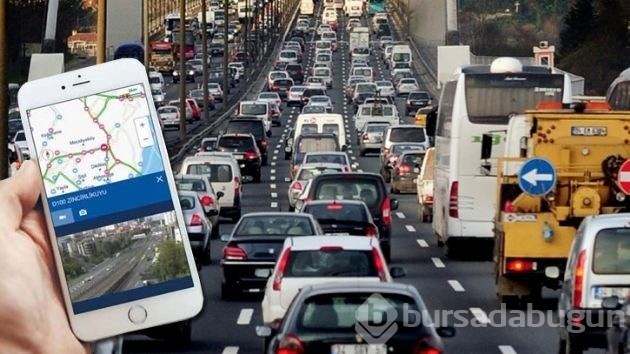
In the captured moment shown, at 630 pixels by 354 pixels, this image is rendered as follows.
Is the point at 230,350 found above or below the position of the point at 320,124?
above

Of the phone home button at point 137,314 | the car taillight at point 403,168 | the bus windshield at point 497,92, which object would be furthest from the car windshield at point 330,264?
the car taillight at point 403,168

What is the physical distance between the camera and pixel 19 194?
3625 millimetres

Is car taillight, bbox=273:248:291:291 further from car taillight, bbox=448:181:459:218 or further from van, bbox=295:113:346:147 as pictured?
van, bbox=295:113:346:147

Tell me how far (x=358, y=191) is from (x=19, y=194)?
3003cm

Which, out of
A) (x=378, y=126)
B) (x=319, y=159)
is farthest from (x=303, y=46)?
(x=319, y=159)

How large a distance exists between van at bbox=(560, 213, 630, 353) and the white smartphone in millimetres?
13308

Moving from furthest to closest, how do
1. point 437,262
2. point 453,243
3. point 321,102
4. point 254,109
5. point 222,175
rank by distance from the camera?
point 321,102, point 254,109, point 222,175, point 437,262, point 453,243

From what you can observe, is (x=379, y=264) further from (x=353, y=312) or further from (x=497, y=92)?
(x=497, y=92)

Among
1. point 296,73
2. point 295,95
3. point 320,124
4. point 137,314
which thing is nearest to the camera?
point 137,314

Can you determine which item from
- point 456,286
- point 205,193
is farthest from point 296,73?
point 456,286

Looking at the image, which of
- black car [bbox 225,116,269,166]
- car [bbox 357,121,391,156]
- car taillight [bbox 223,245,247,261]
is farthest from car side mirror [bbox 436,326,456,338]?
car [bbox 357,121,391,156]

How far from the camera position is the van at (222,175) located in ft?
146

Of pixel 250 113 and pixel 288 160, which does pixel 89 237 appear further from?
pixel 250 113

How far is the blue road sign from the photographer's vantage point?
75.8 ft
